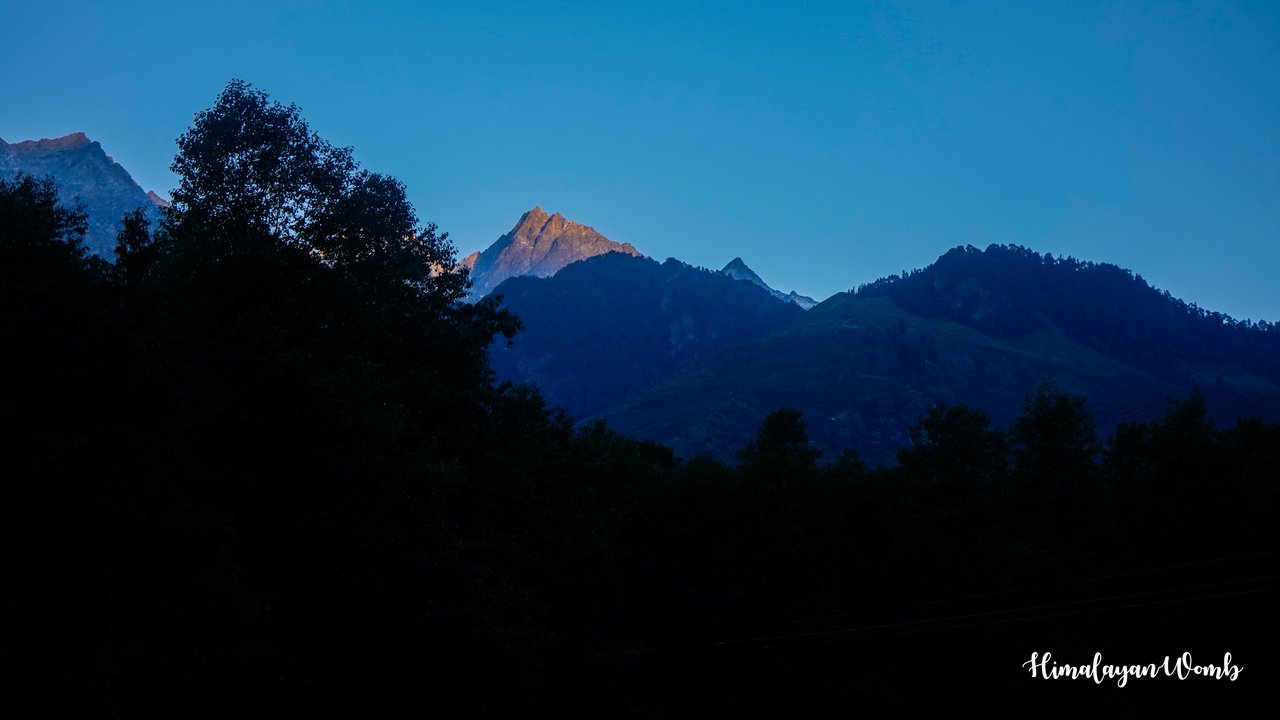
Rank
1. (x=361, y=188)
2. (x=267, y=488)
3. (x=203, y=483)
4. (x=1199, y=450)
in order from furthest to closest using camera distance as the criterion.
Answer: (x=1199, y=450), (x=361, y=188), (x=267, y=488), (x=203, y=483)

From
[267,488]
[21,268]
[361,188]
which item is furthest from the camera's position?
[361,188]

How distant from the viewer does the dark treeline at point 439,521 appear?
22109mm

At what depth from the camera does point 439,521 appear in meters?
30.4

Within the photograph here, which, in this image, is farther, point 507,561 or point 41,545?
point 507,561

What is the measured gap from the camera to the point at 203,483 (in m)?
26.2

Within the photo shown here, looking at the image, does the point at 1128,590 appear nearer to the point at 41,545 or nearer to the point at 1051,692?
the point at 1051,692

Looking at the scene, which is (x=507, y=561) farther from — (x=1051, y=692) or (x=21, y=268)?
(x=1051, y=692)

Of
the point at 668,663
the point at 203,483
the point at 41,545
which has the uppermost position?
the point at 203,483

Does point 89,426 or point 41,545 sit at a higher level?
point 89,426

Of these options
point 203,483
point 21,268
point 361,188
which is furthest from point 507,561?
point 21,268

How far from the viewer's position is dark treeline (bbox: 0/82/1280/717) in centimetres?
2211

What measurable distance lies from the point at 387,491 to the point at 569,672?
665 inches

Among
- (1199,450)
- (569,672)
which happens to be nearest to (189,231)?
(569,672)

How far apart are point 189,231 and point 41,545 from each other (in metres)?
11.1
